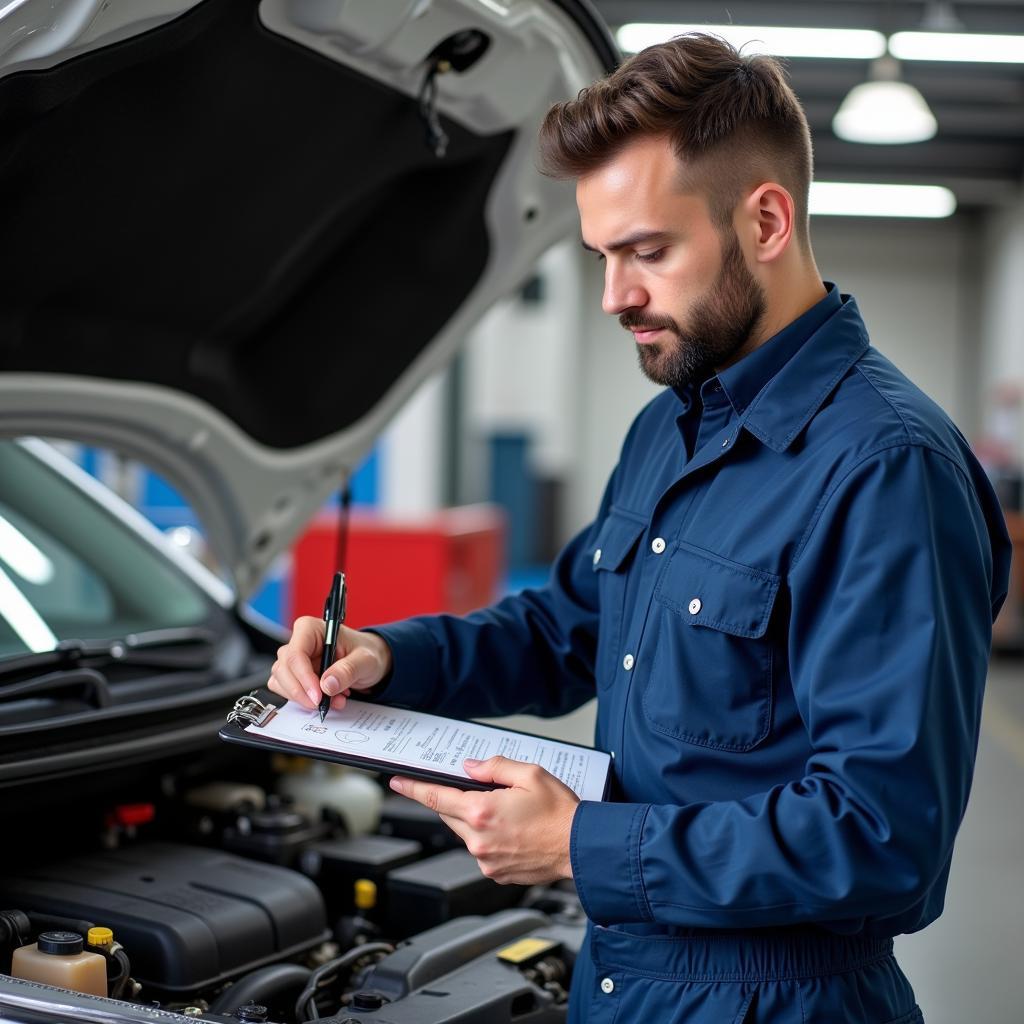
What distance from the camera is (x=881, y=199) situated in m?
13.1

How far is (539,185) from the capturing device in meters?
2.08

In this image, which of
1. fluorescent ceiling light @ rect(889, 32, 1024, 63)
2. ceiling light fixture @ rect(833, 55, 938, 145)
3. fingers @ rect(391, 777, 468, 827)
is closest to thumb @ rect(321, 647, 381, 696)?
fingers @ rect(391, 777, 468, 827)

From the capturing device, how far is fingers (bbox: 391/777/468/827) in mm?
1269

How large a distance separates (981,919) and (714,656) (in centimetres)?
334

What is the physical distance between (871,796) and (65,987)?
932 mm

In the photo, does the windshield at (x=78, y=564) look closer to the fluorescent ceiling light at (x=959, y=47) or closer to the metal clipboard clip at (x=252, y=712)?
the metal clipboard clip at (x=252, y=712)

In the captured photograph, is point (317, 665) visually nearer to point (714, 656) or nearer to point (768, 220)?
point (714, 656)

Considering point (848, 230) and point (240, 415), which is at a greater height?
point (848, 230)

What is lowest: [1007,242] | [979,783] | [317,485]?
[979,783]

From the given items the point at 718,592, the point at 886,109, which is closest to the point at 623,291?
the point at 718,592

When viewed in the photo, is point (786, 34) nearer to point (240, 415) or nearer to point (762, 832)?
point (240, 415)

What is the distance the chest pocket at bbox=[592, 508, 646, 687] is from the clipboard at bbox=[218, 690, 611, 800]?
0.37 feet

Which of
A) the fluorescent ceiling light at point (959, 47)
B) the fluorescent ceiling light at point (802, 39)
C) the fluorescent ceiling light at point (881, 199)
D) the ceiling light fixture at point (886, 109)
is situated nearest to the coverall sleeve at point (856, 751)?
the ceiling light fixture at point (886, 109)

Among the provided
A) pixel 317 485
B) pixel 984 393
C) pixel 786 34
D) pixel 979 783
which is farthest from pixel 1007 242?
pixel 317 485
